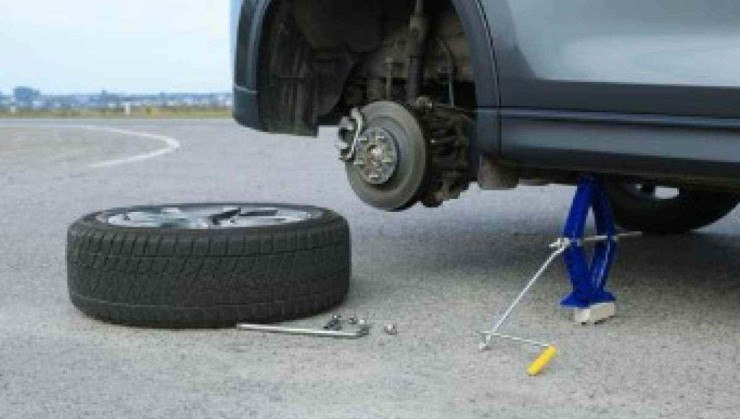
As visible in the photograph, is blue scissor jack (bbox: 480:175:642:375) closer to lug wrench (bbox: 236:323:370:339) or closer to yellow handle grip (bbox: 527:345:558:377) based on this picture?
yellow handle grip (bbox: 527:345:558:377)

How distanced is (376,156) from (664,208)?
6.28 ft

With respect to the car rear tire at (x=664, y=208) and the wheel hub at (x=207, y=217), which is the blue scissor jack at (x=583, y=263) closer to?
the wheel hub at (x=207, y=217)

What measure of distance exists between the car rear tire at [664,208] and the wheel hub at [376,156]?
5.80 ft

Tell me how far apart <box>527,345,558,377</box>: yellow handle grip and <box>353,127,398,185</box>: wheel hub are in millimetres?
937

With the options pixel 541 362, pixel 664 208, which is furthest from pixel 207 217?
pixel 664 208

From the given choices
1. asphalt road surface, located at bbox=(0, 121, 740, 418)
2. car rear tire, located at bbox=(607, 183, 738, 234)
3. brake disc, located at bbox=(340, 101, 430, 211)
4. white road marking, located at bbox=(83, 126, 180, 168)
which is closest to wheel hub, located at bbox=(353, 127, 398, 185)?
brake disc, located at bbox=(340, 101, 430, 211)

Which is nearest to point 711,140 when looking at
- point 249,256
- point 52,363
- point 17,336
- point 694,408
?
point 694,408

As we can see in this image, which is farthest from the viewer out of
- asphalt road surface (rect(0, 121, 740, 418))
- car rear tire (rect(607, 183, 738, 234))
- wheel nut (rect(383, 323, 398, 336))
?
car rear tire (rect(607, 183, 738, 234))

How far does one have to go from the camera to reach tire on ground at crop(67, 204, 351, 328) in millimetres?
3156

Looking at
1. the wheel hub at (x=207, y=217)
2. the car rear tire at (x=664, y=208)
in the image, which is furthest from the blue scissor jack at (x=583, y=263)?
the car rear tire at (x=664, y=208)

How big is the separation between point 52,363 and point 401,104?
1.43 m

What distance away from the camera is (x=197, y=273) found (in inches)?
124

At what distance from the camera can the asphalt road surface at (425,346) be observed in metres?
2.52

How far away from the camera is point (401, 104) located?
362cm
